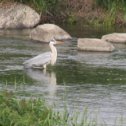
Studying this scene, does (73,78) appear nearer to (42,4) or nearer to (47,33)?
(47,33)

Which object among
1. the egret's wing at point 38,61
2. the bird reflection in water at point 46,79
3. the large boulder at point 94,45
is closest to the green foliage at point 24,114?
the bird reflection in water at point 46,79

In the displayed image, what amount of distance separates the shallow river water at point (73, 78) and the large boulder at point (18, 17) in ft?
8.93

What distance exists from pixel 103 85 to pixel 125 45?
6.76 meters

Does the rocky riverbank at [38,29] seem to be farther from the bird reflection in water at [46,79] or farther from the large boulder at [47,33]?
the bird reflection in water at [46,79]

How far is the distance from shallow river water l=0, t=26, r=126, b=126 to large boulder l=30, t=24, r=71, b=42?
1.56 feet

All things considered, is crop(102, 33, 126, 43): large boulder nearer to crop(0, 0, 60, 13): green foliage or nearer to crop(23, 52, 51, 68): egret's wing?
crop(0, 0, 60, 13): green foliage

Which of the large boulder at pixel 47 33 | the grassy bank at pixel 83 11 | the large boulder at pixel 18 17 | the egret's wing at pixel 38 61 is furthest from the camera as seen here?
the grassy bank at pixel 83 11

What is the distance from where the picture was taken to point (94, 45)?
74.0 ft

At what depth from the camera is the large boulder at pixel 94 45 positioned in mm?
22500

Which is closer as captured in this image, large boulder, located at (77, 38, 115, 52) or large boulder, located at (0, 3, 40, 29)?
large boulder, located at (77, 38, 115, 52)

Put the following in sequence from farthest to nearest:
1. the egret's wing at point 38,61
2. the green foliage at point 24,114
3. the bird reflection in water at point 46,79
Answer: the egret's wing at point 38,61 → the bird reflection in water at point 46,79 → the green foliage at point 24,114

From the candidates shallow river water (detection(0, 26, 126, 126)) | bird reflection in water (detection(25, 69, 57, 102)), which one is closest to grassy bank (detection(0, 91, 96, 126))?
shallow river water (detection(0, 26, 126, 126))

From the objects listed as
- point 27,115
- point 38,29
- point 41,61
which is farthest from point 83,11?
point 27,115

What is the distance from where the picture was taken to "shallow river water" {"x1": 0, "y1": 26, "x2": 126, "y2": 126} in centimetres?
1476
